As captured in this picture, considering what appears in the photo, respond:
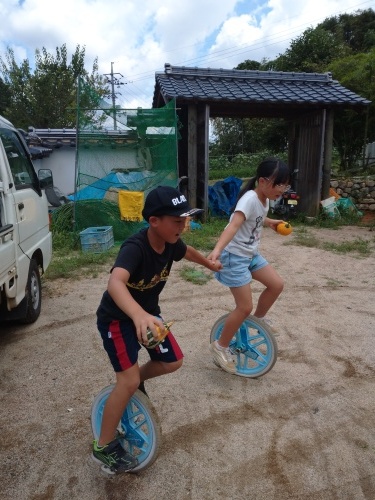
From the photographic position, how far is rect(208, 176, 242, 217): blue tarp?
10.0 metres

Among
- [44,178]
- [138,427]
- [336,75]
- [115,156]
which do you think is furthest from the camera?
[336,75]

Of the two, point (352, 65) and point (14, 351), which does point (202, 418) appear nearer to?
point (14, 351)

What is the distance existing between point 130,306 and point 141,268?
0.28 metres

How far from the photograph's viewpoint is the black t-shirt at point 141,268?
1.80 metres

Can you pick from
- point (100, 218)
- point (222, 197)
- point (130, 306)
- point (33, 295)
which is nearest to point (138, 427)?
point (130, 306)

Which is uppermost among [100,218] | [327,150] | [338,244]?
[327,150]

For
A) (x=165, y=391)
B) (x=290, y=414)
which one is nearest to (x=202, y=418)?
(x=165, y=391)

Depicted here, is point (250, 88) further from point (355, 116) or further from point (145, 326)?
point (145, 326)

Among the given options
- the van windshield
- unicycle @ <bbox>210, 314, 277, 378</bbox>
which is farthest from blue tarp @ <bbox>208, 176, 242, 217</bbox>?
unicycle @ <bbox>210, 314, 277, 378</bbox>

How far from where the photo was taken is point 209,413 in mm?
2629

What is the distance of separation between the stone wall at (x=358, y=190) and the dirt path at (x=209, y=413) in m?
7.00

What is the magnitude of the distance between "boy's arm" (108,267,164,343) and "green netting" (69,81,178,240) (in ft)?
19.0

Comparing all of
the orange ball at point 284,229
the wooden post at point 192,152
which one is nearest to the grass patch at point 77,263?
the wooden post at point 192,152

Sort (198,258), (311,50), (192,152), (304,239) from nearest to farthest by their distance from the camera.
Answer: (198,258), (304,239), (192,152), (311,50)
